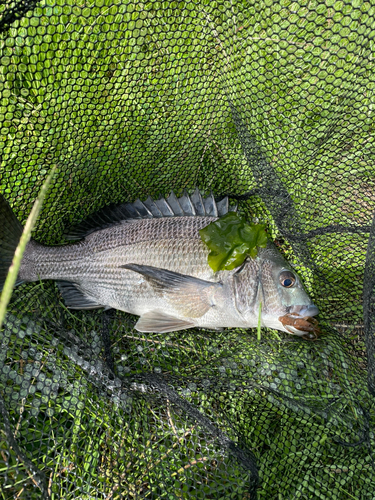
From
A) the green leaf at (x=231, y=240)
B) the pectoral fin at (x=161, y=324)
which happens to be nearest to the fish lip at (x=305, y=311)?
the green leaf at (x=231, y=240)

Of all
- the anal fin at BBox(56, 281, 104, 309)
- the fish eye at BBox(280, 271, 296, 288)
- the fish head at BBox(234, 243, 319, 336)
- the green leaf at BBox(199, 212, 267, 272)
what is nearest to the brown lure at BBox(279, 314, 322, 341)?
the fish head at BBox(234, 243, 319, 336)

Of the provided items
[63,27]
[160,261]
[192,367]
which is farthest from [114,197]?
[192,367]

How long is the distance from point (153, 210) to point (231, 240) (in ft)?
2.35

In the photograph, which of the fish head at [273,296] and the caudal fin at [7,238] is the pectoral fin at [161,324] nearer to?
the fish head at [273,296]

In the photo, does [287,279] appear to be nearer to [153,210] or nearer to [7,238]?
[153,210]

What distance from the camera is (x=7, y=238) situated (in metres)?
2.54

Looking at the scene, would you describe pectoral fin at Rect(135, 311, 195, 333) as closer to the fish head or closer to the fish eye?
the fish head

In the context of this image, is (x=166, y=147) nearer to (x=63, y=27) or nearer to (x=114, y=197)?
(x=114, y=197)

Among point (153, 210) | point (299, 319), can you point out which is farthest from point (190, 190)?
point (299, 319)

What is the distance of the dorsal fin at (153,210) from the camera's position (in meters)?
2.89

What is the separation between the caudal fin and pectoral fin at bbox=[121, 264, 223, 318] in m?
0.85

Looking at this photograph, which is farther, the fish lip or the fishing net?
the fish lip

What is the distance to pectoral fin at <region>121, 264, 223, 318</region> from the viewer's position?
8.57 feet

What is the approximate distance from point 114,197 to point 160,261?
78cm
